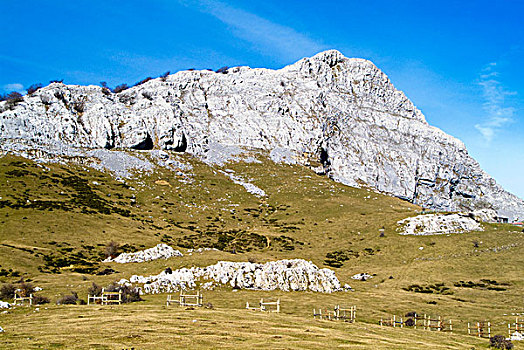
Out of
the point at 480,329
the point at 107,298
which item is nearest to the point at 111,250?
the point at 107,298

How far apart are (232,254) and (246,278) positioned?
915 inches

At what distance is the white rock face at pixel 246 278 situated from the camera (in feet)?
207

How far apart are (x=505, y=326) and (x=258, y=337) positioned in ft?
128

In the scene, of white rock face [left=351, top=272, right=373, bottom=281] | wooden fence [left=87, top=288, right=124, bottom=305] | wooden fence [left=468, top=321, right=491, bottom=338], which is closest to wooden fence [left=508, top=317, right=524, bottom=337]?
wooden fence [left=468, top=321, right=491, bottom=338]

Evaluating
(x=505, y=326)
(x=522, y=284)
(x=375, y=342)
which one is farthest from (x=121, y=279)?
(x=522, y=284)

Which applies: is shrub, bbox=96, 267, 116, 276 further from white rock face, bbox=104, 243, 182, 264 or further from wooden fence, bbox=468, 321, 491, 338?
wooden fence, bbox=468, 321, 491, 338

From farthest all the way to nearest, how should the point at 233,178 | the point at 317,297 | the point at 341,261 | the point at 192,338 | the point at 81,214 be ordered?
the point at 233,178 < the point at 81,214 < the point at 341,261 < the point at 317,297 < the point at 192,338

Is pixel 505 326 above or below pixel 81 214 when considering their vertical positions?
below

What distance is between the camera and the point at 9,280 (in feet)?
214

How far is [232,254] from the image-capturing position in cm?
8894

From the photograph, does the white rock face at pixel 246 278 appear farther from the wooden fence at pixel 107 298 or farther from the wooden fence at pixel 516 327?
the wooden fence at pixel 516 327

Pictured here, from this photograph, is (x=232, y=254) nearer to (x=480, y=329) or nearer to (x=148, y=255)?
(x=148, y=255)

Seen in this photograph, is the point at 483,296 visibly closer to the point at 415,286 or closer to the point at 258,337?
the point at 415,286

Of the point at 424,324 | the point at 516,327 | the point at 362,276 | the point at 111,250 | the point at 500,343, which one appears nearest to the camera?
the point at 500,343
